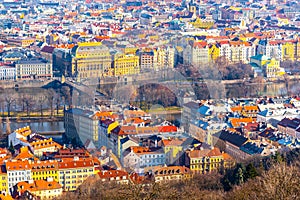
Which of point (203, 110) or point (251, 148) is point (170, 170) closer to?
point (251, 148)

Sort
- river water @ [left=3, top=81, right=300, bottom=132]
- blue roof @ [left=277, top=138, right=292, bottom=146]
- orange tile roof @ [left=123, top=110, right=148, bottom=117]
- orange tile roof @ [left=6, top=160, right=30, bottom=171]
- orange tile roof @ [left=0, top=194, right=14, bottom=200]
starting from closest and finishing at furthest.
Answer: orange tile roof @ [left=0, top=194, right=14, bottom=200] < orange tile roof @ [left=6, top=160, right=30, bottom=171] < blue roof @ [left=277, top=138, right=292, bottom=146] < orange tile roof @ [left=123, top=110, right=148, bottom=117] < river water @ [left=3, top=81, right=300, bottom=132]

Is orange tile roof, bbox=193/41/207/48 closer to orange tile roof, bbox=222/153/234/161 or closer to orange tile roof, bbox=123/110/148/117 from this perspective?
orange tile roof, bbox=123/110/148/117

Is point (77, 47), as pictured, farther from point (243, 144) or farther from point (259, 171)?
point (259, 171)

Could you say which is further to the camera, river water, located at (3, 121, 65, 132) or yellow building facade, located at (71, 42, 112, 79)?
yellow building facade, located at (71, 42, 112, 79)

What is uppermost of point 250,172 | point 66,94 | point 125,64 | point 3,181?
point 250,172

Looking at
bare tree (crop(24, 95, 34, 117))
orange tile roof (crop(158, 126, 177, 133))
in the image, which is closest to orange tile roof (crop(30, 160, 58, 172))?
orange tile roof (crop(158, 126, 177, 133))

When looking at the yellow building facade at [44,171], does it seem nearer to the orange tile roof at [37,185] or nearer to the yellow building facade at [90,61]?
the orange tile roof at [37,185]

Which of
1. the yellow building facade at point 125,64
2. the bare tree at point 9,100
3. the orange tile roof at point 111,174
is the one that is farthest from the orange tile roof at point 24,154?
the yellow building facade at point 125,64

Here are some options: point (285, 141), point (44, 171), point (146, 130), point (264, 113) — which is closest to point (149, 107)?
point (264, 113)

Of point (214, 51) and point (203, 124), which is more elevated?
point (203, 124)
